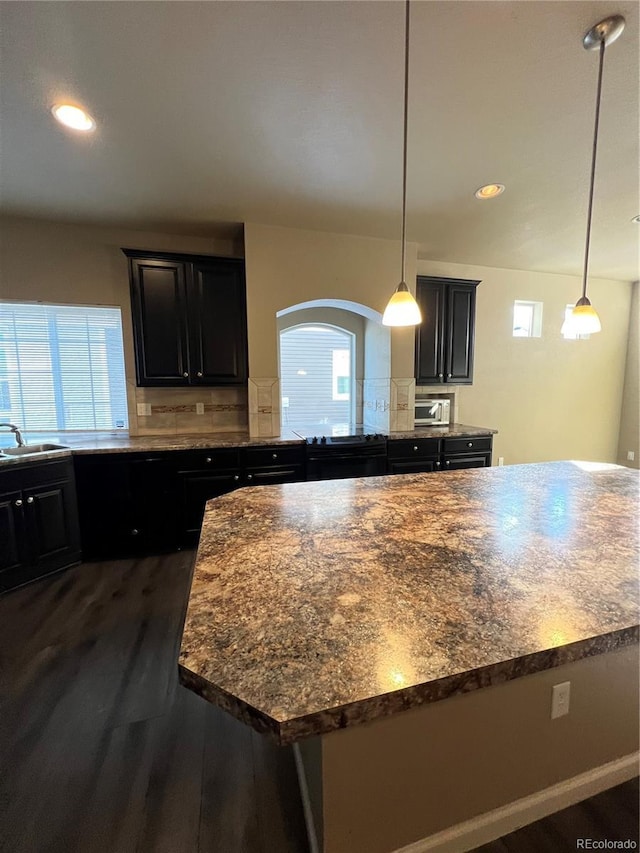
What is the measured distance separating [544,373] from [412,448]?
9.03 feet

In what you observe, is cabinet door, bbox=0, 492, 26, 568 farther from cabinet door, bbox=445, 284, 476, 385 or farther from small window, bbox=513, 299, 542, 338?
small window, bbox=513, 299, 542, 338

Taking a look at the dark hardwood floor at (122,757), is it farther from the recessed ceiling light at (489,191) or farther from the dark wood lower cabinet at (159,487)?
the recessed ceiling light at (489,191)

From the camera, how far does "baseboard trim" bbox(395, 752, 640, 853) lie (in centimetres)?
99

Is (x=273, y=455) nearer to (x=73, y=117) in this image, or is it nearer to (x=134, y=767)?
(x=134, y=767)

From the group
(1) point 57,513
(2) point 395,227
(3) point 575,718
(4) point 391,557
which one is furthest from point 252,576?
(2) point 395,227

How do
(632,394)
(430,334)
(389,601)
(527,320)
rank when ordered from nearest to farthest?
(389,601), (430,334), (527,320), (632,394)

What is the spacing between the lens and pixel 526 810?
3.55ft

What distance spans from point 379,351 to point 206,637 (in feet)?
11.6

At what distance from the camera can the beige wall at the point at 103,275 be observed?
303cm

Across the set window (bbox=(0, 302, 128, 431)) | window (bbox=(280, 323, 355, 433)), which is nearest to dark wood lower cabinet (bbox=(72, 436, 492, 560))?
window (bbox=(0, 302, 128, 431))

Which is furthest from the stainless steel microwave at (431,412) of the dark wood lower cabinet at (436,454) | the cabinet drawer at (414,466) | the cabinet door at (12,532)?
the cabinet door at (12,532)

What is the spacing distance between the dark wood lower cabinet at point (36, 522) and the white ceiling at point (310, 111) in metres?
2.02

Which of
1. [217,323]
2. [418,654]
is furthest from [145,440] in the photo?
[418,654]

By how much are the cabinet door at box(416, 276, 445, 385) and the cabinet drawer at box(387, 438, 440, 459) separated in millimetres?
728
